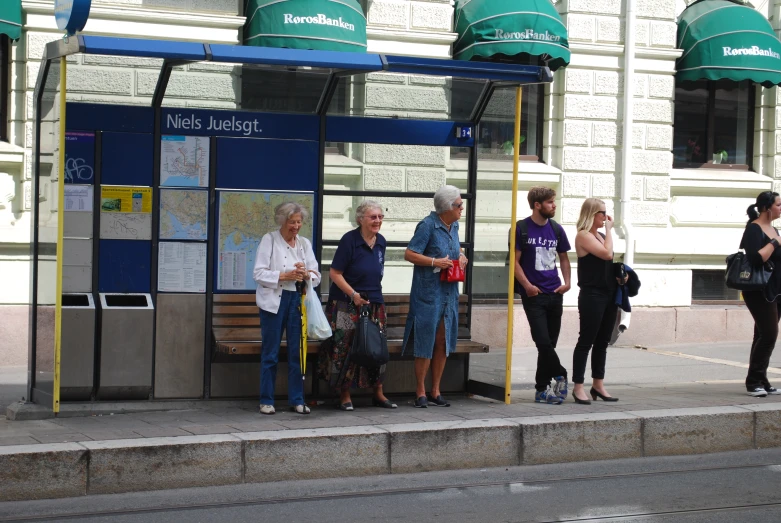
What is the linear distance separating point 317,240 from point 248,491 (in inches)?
105

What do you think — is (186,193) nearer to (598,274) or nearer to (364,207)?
(364,207)

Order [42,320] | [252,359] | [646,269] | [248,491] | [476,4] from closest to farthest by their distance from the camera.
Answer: [248,491] < [42,320] < [252,359] < [476,4] < [646,269]

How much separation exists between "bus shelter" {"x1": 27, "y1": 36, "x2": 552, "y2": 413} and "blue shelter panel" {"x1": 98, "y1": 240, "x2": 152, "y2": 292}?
0.01 metres

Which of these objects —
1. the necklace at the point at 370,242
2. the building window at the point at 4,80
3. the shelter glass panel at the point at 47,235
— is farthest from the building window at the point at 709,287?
the shelter glass panel at the point at 47,235

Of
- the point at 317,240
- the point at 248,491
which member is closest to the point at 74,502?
the point at 248,491

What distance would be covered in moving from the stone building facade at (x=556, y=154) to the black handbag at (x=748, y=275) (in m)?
Answer: 2.09

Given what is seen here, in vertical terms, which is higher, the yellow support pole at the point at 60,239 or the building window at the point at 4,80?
the building window at the point at 4,80

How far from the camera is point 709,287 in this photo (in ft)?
51.0

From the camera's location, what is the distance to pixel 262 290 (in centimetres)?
813

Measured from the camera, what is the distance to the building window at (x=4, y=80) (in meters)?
12.1

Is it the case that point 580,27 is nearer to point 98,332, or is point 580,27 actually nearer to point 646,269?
point 646,269

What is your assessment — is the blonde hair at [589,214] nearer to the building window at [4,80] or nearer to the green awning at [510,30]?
the green awning at [510,30]

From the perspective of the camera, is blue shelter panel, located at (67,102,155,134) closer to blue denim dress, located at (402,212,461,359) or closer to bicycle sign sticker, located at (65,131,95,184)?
bicycle sign sticker, located at (65,131,95,184)

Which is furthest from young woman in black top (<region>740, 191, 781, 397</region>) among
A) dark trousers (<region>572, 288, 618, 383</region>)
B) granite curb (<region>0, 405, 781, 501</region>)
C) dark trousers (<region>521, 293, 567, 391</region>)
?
dark trousers (<region>521, 293, 567, 391</region>)
